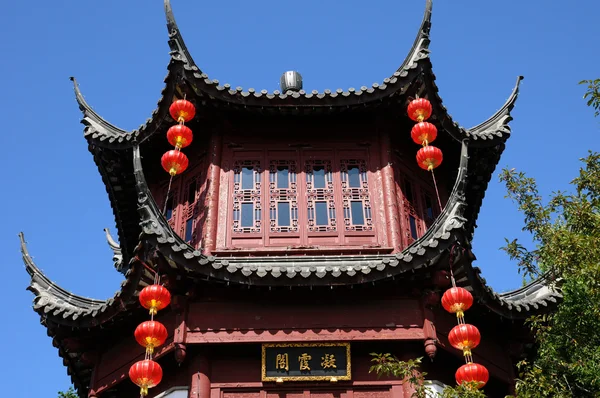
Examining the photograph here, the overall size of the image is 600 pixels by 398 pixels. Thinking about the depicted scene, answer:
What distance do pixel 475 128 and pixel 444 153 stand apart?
72 centimetres

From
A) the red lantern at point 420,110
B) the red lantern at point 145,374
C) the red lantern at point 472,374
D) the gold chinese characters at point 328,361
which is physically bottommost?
the red lantern at point 472,374

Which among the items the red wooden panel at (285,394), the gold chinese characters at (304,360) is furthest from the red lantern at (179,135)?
the red wooden panel at (285,394)

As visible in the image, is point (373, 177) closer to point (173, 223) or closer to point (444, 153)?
point (444, 153)

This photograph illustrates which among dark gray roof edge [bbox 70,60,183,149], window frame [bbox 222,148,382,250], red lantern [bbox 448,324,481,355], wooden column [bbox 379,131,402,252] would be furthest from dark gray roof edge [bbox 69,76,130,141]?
red lantern [bbox 448,324,481,355]

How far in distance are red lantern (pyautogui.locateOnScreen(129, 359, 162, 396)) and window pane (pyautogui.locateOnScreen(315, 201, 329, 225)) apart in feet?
11.1

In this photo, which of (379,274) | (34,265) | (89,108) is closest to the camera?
(379,274)

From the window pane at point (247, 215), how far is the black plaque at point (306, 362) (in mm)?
2163

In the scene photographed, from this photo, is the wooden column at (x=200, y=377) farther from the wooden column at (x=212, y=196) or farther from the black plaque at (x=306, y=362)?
the wooden column at (x=212, y=196)

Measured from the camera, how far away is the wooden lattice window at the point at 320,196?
41.0 feet

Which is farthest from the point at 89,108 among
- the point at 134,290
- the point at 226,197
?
the point at 134,290

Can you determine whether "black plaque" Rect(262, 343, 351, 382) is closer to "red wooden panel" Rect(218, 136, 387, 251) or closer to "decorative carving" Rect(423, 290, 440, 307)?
"decorative carving" Rect(423, 290, 440, 307)

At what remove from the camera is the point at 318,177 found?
516 inches

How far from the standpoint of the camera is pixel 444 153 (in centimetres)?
1408

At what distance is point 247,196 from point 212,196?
1.80 ft
